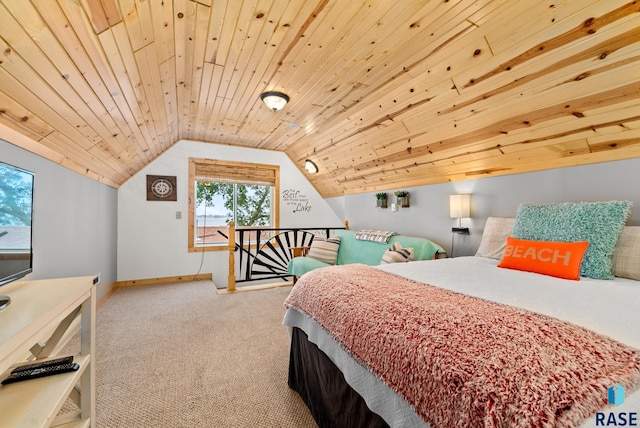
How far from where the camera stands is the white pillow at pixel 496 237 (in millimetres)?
2336

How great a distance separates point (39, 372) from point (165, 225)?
3.51 metres

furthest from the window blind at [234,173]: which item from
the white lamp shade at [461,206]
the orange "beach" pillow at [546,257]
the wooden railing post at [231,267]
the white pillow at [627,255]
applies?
the white pillow at [627,255]

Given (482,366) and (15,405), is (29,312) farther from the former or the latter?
(482,366)

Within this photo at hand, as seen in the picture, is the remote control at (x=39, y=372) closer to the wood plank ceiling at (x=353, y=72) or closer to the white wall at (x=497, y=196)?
the wood plank ceiling at (x=353, y=72)

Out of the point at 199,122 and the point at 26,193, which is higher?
the point at 199,122

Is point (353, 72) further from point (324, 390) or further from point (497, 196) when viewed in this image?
point (324, 390)

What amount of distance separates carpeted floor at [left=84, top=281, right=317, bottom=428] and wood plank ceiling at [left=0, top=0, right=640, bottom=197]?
5.13 ft

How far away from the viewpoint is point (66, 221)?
238 cm

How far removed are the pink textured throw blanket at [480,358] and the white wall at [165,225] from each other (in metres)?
3.88

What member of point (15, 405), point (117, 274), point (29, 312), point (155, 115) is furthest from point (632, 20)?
point (117, 274)

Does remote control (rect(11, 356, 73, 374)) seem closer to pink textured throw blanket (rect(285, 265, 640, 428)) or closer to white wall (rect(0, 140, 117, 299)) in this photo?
white wall (rect(0, 140, 117, 299))

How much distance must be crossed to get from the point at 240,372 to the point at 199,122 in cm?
297

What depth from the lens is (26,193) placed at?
1.35 metres

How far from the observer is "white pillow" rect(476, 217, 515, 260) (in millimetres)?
2336
